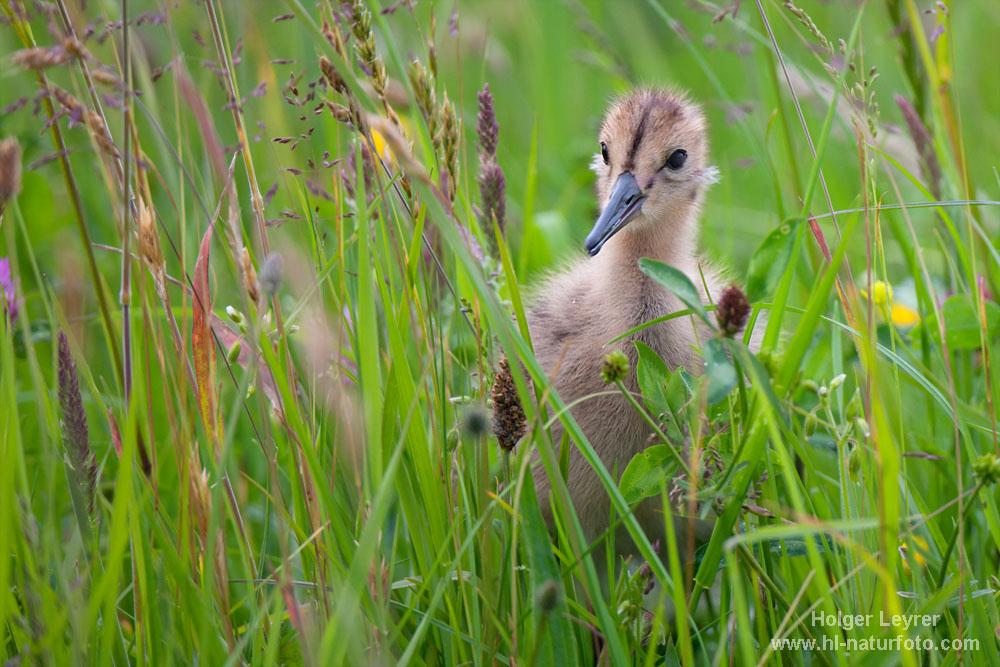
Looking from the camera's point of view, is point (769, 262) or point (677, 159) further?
point (677, 159)

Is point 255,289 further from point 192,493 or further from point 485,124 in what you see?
point 485,124

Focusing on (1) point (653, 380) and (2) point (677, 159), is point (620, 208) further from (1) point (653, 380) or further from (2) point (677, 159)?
(1) point (653, 380)

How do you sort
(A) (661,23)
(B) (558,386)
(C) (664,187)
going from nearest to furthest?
1. (B) (558,386)
2. (C) (664,187)
3. (A) (661,23)

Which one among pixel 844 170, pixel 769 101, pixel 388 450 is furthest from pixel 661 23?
pixel 388 450

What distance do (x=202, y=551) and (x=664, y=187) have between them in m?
1.38

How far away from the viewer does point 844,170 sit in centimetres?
425

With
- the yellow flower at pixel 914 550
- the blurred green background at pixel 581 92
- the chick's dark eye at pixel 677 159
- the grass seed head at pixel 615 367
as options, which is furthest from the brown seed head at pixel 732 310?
the blurred green background at pixel 581 92

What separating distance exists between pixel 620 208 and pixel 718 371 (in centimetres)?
105

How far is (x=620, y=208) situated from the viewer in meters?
2.15

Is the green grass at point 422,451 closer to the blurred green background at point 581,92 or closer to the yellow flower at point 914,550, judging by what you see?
the yellow flower at point 914,550

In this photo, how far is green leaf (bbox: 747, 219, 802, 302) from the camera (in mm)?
1238

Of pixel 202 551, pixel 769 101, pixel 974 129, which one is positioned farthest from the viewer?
pixel 974 129

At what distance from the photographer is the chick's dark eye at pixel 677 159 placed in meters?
2.27

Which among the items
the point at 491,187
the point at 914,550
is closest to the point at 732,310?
the point at 914,550
